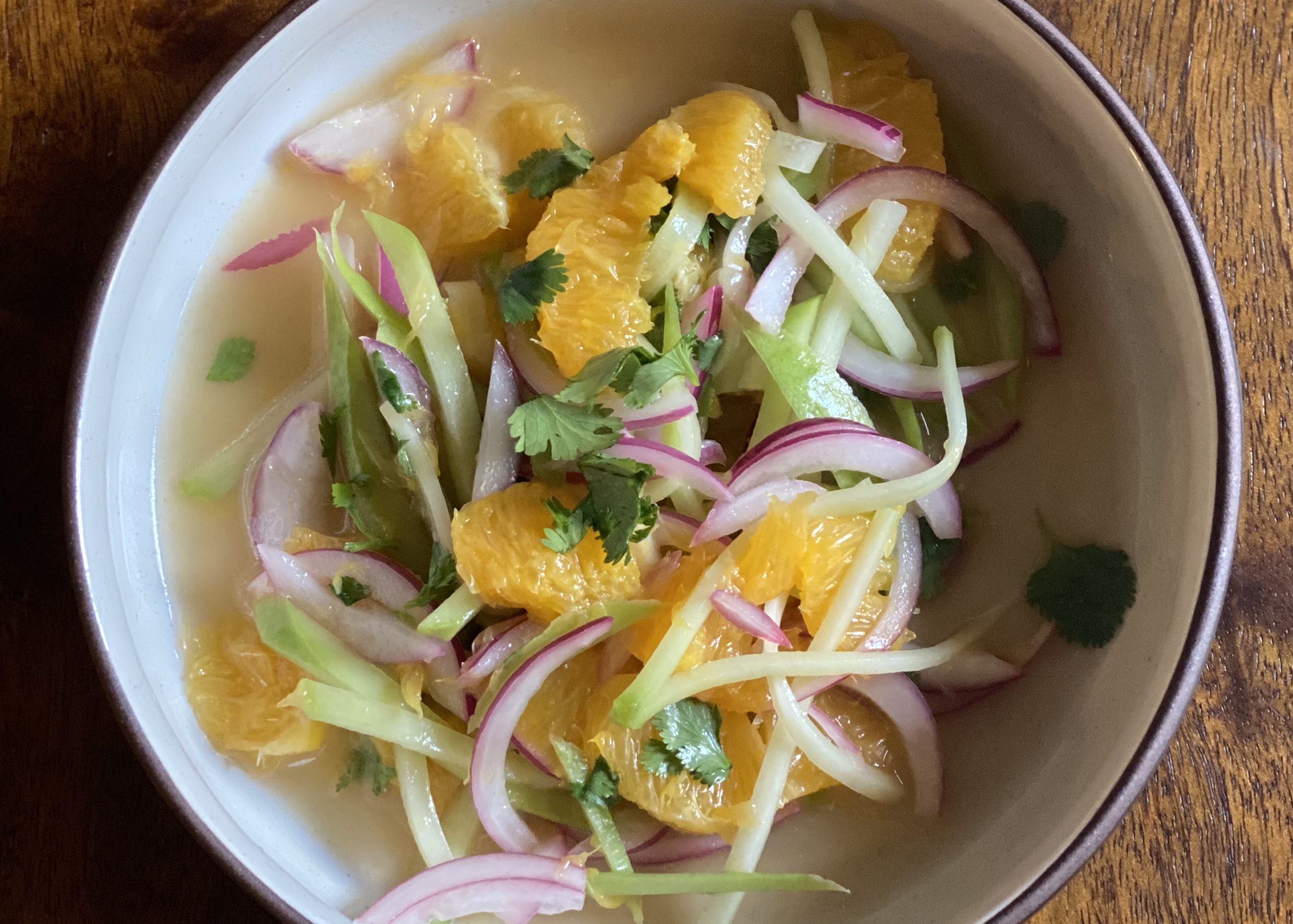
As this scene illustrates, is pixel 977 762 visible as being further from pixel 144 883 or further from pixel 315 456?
pixel 144 883

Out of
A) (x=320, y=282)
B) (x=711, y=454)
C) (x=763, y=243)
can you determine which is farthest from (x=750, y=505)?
(x=320, y=282)

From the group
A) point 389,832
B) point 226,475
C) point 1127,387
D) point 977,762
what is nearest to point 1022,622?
point 977,762

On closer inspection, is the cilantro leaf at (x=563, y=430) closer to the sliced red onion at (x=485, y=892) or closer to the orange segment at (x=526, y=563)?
the orange segment at (x=526, y=563)

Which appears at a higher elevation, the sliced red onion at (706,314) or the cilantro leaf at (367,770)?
the sliced red onion at (706,314)

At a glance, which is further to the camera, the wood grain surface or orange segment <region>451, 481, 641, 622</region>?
the wood grain surface

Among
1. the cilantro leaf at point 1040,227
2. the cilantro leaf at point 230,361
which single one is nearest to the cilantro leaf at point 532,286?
the cilantro leaf at point 230,361

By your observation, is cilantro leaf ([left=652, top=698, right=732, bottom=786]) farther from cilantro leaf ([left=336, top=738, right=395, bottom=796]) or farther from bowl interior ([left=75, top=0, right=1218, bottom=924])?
cilantro leaf ([left=336, top=738, right=395, bottom=796])

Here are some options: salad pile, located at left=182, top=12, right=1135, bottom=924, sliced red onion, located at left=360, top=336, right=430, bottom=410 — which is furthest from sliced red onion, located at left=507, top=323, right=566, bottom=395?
sliced red onion, located at left=360, top=336, right=430, bottom=410
